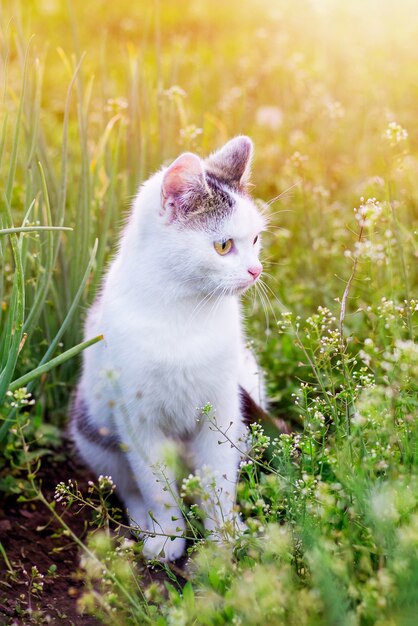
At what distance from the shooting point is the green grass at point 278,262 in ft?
5.57

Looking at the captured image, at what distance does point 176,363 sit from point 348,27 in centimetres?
488

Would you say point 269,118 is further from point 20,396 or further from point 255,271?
point 20,396

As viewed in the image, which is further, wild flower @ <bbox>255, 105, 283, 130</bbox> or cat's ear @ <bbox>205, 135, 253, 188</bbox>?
wild flower @ <bbox>255, 105, 283, 130</bbox>

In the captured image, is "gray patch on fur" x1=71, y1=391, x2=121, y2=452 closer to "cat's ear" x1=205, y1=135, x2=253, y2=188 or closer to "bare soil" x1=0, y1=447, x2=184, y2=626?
"bare soil" x1=0, y1=447, x2=184, y2=626

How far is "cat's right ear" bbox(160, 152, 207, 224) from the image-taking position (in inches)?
88.2

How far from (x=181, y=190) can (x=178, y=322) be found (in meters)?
0.37

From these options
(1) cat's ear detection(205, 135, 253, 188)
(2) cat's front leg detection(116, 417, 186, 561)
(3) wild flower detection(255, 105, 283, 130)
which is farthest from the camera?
(3) wild flower detection(255, 105, 283, 130)

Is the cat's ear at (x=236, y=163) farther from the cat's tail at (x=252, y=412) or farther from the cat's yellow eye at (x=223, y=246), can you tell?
the cat's tail at (x=252, y=412)

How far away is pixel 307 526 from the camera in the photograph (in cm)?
171

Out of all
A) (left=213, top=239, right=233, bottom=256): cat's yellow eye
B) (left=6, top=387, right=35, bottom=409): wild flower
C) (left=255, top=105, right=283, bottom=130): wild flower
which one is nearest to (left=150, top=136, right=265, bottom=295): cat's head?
(left=213, top=239, right=233, bottom=256): cat's yellow eye

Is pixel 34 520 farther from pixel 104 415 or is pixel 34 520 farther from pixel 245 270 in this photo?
pixel 245 270

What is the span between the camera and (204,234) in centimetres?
228

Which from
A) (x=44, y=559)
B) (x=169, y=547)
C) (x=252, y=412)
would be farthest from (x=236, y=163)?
(x=44, y=559)

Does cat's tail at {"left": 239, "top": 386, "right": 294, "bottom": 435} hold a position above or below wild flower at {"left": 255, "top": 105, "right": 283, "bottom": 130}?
below
